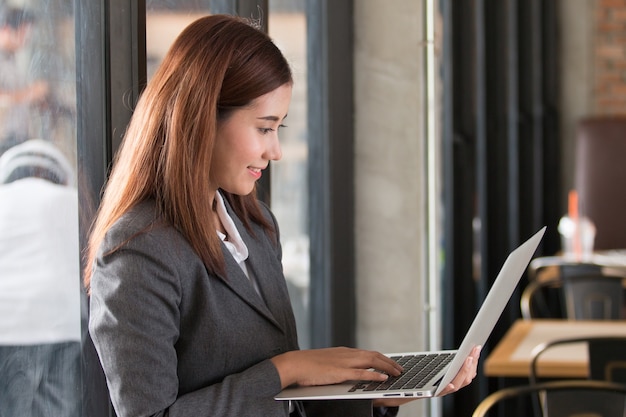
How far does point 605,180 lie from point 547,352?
370cm

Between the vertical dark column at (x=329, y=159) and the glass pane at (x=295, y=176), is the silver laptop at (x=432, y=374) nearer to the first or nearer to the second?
the glass pane at (x=295, y=176)

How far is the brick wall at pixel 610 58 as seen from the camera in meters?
7.48

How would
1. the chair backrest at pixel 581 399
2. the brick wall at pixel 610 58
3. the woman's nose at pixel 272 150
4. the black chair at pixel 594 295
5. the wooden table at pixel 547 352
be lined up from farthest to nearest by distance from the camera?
the brick wall at pixel 610 58 → the black chair at pixel 594 295 → the wooden table at pixel 547 352 → the chair backrest at pixel 581 399 → the woman's nose at pixel 272 150

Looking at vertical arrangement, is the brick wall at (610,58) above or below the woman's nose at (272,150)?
above

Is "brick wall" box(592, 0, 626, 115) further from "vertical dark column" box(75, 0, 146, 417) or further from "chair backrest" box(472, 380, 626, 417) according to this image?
"vertical dark column" box(75, 0, 146, 417)

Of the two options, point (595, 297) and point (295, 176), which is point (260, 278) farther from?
point (595, 297)

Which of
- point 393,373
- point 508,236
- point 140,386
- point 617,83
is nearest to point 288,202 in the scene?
point 393,373

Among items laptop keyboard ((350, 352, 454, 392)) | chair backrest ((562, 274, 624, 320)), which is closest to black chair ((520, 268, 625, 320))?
chair backrest ((562, 274, 624, 320))

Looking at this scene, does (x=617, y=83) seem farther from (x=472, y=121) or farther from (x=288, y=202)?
(x=288, y=202)

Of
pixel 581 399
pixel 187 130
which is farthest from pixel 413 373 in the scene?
pixel 581 399

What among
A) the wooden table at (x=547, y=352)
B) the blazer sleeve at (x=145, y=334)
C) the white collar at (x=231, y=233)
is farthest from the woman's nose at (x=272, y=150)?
the wooden table at (x=547, y=352)

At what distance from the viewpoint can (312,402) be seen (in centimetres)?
182

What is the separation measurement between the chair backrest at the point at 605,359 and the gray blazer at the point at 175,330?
5.03ft

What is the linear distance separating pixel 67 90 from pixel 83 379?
1.69ft
